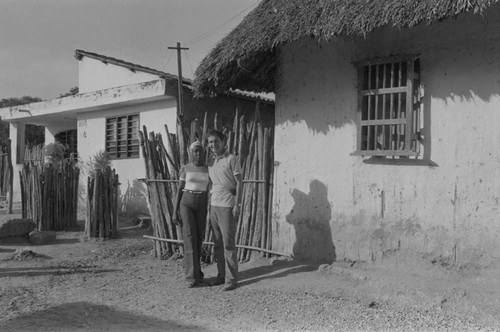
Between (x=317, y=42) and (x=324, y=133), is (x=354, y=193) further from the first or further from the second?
(x=317, y=42)

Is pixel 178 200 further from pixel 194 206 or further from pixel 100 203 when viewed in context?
pixel 100 203

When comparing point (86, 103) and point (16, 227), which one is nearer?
point (16, 227)

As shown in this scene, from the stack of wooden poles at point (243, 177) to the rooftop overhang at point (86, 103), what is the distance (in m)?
3.41

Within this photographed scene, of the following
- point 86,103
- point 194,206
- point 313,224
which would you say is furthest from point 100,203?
point 86,103

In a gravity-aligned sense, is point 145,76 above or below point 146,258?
above

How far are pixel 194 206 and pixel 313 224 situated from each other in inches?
60.6

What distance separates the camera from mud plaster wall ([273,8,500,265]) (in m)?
4.99

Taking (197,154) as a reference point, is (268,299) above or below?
below

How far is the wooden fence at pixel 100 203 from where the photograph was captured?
877 centimetres

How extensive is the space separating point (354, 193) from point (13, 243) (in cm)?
601

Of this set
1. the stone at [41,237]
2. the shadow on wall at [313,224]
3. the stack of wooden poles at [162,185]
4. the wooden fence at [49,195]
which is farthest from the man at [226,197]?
the wooden fence at [49,195]

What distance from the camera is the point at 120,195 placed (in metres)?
12.2

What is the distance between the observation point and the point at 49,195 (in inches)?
372

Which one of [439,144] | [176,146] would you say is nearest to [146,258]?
[176,146]
